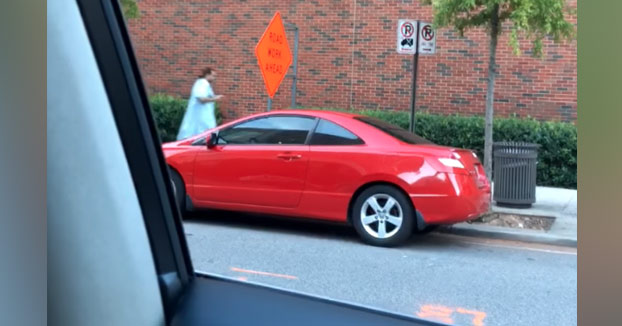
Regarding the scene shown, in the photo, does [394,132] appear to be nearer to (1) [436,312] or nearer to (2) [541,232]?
(2) [541,232]

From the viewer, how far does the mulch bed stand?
29.1 ft

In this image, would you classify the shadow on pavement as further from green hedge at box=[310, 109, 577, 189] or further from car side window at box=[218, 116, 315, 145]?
green hedge at box=[310, 109, 577, 189]

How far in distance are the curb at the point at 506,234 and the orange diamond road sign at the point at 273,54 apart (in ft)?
11.8

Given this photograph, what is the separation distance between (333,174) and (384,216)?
28.7 inches

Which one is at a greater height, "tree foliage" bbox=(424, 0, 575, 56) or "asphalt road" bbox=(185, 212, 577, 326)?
"tree foliage" bbox=(424, 0, 575, 56)

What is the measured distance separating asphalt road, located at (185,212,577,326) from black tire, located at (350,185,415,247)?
13 centimetres

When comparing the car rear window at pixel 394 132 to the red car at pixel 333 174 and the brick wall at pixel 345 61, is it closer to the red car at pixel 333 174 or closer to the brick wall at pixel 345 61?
the red car at pixel 333 174

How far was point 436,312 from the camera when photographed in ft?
16.2

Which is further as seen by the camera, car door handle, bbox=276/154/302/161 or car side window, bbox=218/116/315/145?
car side window, bbox=218/116/315/145

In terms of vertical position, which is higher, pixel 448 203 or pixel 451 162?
pixel 451 162

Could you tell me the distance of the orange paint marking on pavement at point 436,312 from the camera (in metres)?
4.78

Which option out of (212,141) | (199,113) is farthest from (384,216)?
(199,113)

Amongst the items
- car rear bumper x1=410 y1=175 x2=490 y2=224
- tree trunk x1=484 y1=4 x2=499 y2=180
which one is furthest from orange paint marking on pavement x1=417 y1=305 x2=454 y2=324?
tree trunk x1=484 y1=4 x2=499 y2=180

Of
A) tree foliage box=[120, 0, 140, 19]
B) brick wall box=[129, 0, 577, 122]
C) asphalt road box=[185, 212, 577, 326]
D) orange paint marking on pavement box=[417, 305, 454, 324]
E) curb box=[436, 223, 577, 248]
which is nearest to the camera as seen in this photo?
orange paint marking on pavement box=[417, 305, 454, 324]
